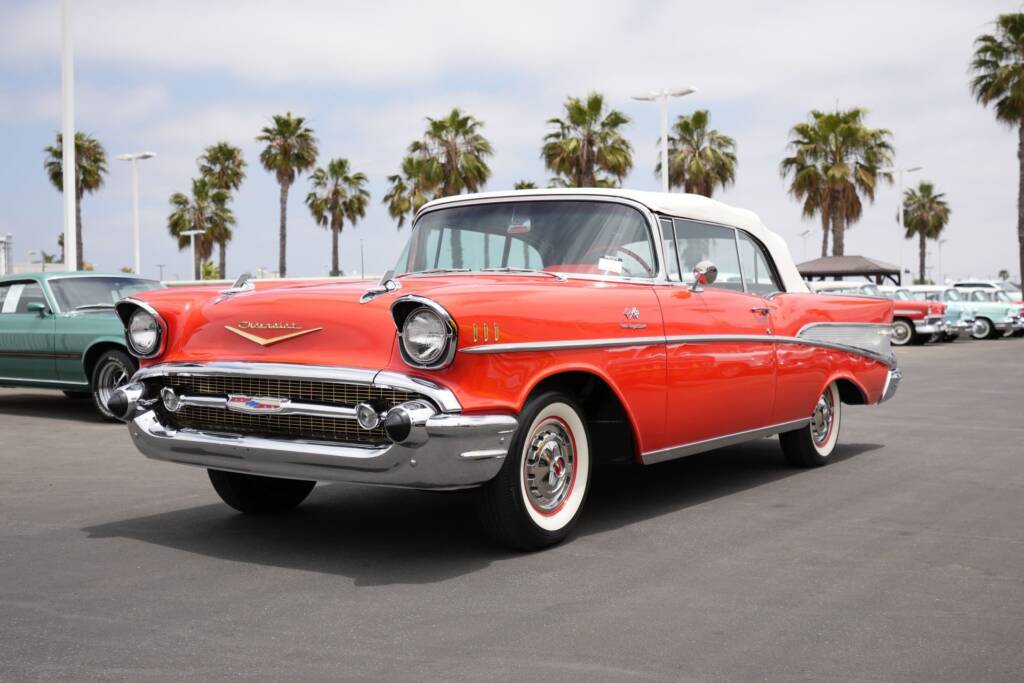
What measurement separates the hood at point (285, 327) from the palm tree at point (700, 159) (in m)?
35.0

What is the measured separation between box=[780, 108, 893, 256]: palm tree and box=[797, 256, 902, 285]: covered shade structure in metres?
2.80

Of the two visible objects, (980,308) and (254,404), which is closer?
(254,404)

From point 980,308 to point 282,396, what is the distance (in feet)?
100

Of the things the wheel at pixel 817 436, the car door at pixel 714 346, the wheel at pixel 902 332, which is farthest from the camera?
the wheel at pixel 902 332

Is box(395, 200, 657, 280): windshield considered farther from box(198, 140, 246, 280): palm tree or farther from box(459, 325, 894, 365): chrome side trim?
box(198, 140, 246, 280): palm tree

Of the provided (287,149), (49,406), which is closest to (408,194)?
(287,149)

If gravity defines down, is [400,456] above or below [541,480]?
above

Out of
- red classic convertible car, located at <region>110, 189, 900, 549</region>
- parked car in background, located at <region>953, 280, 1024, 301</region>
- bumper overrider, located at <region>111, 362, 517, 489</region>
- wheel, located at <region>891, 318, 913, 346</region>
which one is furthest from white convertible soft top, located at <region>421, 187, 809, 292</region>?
parked car in background, located at <region>953, 280, 1024, 301</region>

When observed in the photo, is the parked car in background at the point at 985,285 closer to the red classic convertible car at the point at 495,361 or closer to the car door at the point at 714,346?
the car door at the point at 714,346

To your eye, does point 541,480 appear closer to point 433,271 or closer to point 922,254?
point 433,271

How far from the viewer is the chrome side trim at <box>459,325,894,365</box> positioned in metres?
4.59

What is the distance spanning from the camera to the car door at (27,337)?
1102 centimetres

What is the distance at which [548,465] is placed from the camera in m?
4.99

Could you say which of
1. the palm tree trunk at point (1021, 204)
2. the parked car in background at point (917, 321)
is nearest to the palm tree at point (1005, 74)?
the palm tree trunk at point (1021, 204)
